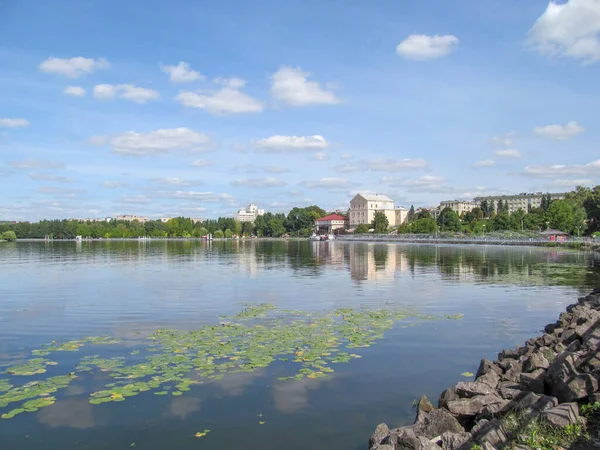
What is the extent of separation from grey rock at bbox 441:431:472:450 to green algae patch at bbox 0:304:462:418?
15.2 ft

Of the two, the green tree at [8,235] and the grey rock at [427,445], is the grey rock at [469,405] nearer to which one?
the grey rock at [427,445]

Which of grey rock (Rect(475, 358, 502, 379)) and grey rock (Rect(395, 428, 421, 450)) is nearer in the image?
grey rock (Rect(395, 428, 421, 450))

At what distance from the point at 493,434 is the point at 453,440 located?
0.56 meters

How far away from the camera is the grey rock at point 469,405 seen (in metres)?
8.34

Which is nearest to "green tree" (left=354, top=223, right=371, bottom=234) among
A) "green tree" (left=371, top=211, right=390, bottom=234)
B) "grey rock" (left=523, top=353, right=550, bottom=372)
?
"green tree" (left=371, top=211, right=390, bottom=234)

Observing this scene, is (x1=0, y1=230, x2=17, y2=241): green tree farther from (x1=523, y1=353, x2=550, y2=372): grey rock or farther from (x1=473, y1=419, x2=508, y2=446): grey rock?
(x1=473, y1=419, x2=508, y2=446): grey rock

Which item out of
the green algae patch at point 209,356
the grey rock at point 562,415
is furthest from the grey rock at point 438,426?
the green algae patch at point 209,356

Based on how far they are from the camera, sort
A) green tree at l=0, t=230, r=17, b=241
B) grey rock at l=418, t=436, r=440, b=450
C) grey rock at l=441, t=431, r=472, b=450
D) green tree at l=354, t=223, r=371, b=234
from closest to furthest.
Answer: grey rock at l=418, t=436, r=440, b=450 < grey rock at l=441, t=431, r=472, b=450 < green tree at l=0, t=230, r=17, b=241 < green tree at l=354, t=223, r=371, b=234

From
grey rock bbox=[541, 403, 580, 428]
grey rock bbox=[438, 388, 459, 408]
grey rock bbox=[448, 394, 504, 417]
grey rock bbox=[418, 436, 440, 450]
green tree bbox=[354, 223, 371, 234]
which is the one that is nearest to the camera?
grey rock bbox=[418, 436, 440, 450]

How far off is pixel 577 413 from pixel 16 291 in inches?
1096

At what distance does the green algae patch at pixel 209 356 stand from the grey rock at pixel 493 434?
4.86 metres

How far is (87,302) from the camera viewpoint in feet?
74.2

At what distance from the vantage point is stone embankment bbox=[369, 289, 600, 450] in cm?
687

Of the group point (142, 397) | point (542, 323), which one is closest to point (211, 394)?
point (142, 397)
